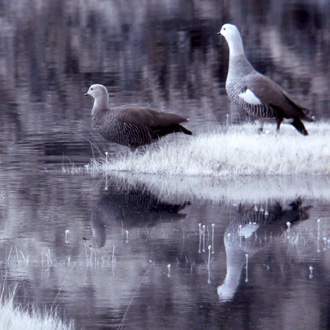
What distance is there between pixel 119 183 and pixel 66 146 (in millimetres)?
2862

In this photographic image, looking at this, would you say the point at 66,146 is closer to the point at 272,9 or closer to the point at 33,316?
the point at 33,316

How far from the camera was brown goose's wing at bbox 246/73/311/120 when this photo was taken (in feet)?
52.7

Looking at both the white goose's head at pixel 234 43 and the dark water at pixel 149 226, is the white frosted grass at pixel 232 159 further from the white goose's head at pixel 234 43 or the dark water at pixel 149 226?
the white goose's head at pixel 234 43

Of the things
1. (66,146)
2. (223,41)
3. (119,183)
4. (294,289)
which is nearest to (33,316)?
(294,289)

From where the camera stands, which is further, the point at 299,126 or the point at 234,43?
the point at 234,43

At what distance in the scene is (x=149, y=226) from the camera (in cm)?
1188

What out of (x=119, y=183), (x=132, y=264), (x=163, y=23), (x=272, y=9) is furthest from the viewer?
(x=272, y=9)

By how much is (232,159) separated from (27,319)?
22.0 feet

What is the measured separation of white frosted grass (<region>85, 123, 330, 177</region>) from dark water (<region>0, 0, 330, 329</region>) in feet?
1.41

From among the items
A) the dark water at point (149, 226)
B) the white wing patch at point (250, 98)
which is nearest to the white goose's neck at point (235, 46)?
the white wing patch at point (250, 98)

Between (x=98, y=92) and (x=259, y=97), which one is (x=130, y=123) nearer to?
(x=98, y=92)

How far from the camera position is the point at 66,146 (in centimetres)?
1703

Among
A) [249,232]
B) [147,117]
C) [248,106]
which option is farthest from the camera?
[248,106]

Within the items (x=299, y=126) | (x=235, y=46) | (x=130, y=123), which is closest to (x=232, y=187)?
(x=130, y=123)
